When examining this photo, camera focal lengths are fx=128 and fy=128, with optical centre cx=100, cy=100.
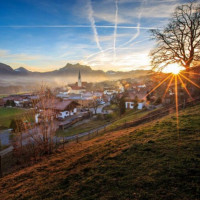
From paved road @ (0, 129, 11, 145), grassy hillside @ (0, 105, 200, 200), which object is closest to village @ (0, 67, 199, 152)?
paved road @ (0, 129, 11, 145)

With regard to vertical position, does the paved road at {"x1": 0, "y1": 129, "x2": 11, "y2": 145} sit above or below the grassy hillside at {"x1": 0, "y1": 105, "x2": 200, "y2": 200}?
below

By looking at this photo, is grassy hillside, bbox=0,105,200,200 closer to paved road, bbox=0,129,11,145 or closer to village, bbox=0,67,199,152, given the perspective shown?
village, bbox=0,67,199,152

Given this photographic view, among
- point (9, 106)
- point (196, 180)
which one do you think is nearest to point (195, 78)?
point (196, 180)

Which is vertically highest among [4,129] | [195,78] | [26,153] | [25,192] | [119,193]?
[195,78]

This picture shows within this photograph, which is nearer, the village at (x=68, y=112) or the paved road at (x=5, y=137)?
the village at (x=68, y=112)

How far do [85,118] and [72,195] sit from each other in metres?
32.8

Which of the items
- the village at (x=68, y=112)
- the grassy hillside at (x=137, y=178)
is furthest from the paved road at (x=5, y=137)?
the grassy hillside at (x=137, y=178)

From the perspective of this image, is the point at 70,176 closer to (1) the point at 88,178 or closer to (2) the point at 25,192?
(1) the point at 88,178

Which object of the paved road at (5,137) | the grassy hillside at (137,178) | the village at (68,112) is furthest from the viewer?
the paved road at (5,137)

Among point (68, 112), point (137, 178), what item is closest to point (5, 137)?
point (68, 112)

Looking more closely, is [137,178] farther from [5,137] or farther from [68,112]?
[68,112]

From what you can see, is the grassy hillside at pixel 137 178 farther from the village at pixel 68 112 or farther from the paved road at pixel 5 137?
the paved road at pixel 5 137

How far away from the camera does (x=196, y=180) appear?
12.4ft

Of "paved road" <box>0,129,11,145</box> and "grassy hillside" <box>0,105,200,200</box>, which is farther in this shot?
"paved road" <box>0,129,11,145</box>
